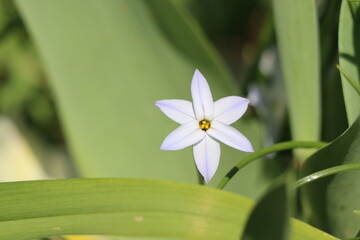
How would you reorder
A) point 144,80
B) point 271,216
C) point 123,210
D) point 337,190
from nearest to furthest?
point 271,216 → point 123,210 → point 337,190 → point 144,80

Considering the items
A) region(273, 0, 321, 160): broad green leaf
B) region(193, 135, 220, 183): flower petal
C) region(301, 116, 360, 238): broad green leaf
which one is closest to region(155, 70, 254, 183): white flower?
region(193, 135, 220, 183): flower petal

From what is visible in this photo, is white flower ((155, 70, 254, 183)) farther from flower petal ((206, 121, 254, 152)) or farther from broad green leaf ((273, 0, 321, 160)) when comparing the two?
broad green leaf ((273, 0, 321, 160))

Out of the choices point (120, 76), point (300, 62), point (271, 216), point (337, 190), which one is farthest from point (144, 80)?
point (271, 216)

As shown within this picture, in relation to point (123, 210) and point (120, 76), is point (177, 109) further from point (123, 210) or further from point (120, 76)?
point (120, 76)

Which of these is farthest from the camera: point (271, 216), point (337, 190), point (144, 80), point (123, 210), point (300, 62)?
point (144, 80)

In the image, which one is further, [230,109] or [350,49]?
[350,49]

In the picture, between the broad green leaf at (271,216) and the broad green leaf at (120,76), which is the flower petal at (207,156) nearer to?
the broad green leaf at (271,216)

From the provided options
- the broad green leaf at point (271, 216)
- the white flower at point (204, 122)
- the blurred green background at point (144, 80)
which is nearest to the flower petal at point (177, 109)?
the white flower at point (204, 122)
